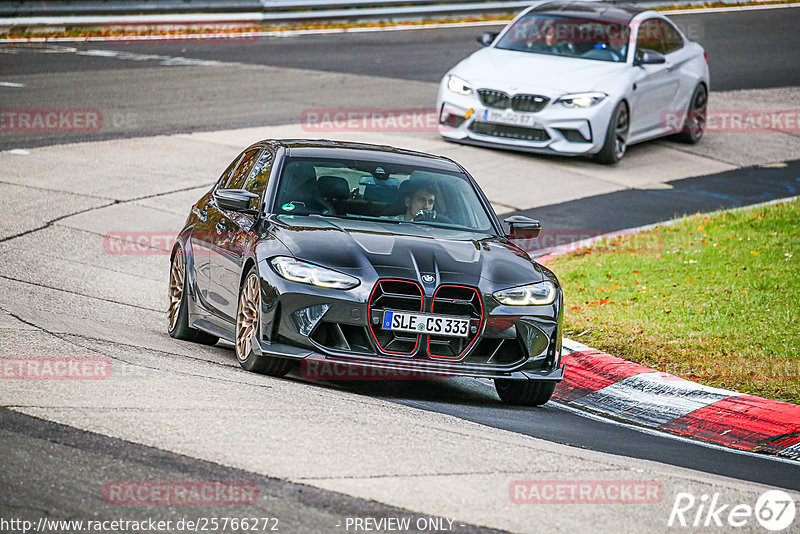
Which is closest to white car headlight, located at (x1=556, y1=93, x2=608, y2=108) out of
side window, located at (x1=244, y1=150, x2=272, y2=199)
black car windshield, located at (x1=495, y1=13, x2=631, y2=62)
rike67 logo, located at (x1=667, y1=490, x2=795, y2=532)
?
black car windshield, located at (x1=495, y1=13, x2=631, y2=62)

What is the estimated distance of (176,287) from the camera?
31.7ft

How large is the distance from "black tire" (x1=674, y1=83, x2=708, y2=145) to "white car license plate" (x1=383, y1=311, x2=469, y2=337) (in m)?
13.1

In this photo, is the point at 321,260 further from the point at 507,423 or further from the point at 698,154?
the point at 698,154

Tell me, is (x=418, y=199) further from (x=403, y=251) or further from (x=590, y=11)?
(x=590, y=11)

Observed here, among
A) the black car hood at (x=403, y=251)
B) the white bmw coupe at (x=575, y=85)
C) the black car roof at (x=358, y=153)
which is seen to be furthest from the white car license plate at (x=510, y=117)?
the black car hood at (x=403, y=251)

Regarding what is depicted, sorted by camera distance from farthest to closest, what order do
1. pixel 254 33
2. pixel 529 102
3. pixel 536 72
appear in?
1. pixel 254 33
2. pixel 536 72
3. pixel 529 102

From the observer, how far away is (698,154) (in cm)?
1961

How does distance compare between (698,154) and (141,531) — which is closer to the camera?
(141,531)

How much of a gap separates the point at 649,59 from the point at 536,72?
1713mm

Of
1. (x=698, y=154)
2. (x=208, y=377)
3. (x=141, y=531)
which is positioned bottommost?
(x=698, y=154)

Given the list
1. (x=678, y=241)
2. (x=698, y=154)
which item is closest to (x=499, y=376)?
(x=678, y=241)

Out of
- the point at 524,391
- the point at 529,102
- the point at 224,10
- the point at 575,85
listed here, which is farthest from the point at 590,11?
the point at 524,391

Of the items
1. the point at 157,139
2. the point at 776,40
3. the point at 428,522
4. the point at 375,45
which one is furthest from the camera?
the point at 776,40

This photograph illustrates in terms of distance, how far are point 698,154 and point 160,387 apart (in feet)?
46.5
